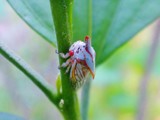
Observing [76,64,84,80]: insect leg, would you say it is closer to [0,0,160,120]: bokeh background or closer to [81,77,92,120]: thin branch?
[81,77,92,120]: thin branch

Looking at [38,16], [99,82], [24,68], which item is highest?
[99,82]

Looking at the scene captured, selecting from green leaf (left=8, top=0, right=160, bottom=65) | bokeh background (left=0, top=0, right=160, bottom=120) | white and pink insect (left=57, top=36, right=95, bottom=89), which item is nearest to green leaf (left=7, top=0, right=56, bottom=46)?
green leaf (left=8, top=0, right=160, bottom=65)

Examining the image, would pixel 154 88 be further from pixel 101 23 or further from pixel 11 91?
pixel 101 23

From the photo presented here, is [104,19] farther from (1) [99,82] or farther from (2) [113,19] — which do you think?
(1) [99,82]

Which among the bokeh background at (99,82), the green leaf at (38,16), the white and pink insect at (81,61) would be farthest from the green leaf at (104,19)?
the bokeh background at (99,82)

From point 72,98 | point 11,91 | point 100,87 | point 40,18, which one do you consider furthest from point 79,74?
point 100,87

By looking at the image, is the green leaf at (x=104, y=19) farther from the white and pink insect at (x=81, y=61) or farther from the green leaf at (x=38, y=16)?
the white and pink insect at (x=81, y=61)

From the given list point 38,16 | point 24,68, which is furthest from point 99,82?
point 24,68
